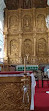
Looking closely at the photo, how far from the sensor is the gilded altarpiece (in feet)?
64.4

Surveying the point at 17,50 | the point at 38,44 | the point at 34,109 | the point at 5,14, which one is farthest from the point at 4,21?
the point at 34,109

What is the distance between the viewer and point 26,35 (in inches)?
794

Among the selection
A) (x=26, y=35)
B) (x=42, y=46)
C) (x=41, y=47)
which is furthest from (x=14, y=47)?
(x=42, y=46)

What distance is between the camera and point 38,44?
1991 cm

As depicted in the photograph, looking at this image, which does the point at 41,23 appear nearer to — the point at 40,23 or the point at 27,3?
the point at 40,23

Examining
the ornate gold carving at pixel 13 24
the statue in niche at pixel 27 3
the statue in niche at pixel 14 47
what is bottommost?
the statue in niche at pixel 14 47

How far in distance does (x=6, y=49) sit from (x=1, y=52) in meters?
1.14

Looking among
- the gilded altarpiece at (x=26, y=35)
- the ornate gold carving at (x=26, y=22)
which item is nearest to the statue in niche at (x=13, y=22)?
the gilded altarpiece at (x=26, y=35)

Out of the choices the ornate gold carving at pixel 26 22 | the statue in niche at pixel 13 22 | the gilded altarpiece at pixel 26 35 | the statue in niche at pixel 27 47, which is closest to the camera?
the gilded altarpiece at pixel 26 35

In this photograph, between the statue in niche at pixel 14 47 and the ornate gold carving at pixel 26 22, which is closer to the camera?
the statue in niche at pixel 14 47

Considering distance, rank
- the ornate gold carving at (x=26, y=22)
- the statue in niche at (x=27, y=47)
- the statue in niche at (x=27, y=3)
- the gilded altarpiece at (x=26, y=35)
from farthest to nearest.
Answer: the statue in niche at (x=27, y=3), the ornate gold carving at (x=26, y=22), the statue in niche at (x=27, y=47), the gilded altarpiece at (x=26, y=35)

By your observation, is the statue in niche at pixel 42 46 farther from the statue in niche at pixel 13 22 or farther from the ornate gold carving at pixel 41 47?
the statue in niche at pixel 13 22

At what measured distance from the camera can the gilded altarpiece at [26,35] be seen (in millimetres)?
19625

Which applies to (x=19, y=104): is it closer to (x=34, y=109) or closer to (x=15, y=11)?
(x=34, y=109)
